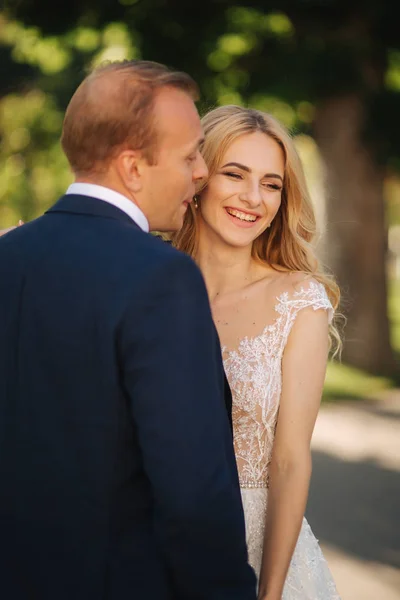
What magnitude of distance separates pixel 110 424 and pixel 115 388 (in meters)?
0.08

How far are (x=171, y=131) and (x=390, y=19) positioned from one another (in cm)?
839

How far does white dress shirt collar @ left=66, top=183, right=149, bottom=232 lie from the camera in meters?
1.92

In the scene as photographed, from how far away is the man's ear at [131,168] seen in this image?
1.91m

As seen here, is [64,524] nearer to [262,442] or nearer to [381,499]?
[262,442]

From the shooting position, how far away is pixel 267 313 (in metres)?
3.02

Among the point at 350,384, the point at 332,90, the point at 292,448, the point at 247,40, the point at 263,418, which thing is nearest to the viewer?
the point at 292,448

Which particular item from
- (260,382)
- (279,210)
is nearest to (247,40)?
(279,210)

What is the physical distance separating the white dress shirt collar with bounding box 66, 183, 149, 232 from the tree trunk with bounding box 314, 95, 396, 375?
897 cm

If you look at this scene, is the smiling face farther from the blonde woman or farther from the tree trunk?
the tree trunk

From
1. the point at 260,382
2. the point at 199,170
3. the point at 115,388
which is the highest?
the point at 199,170

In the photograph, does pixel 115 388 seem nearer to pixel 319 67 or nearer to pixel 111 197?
pixel 111 197

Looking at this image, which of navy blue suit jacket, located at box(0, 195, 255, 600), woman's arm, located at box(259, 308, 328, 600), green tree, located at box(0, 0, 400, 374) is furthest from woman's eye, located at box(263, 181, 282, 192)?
green tree, located at box(0, 0, 400, 374)

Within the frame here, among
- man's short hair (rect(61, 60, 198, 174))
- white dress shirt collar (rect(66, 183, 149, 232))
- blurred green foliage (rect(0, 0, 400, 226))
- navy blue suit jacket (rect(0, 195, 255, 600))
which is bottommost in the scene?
navy blue suit jacket (rect(0, 195, 255, 600))

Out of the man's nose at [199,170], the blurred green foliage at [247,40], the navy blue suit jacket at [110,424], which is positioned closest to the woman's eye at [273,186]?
the man's nose at [199,170]
